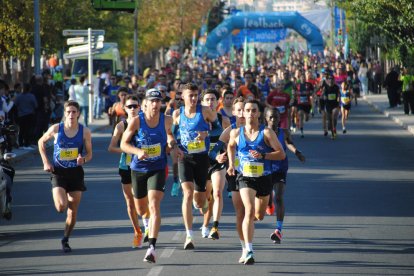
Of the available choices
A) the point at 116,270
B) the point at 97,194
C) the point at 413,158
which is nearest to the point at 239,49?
the point at 413,158

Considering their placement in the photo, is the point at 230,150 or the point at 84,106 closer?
the point at 230,150

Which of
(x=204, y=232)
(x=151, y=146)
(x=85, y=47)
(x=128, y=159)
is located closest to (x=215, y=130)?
(x=204, y=232)

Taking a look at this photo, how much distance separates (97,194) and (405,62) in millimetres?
21779

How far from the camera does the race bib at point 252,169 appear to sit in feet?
39.8

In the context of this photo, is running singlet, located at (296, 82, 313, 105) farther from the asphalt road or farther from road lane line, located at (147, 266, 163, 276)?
road lane line, located at (147, 266, 163, 276)

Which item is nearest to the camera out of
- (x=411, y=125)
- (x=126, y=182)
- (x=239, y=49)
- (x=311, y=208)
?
(x=126, y=182)

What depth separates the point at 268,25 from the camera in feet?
227

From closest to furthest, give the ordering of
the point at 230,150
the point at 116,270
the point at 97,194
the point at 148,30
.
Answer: the point at 116,270, the point at 230,150, the point at 97,194, the point at 148,30

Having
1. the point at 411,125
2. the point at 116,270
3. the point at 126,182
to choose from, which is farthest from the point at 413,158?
the point at 116,270

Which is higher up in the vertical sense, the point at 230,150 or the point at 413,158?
→ the point at 230,150

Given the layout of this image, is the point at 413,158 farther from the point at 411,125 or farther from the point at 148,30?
the point at 148,30

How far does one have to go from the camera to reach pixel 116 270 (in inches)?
449

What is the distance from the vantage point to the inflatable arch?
2650 inches

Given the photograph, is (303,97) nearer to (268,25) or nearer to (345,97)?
(345,97)
